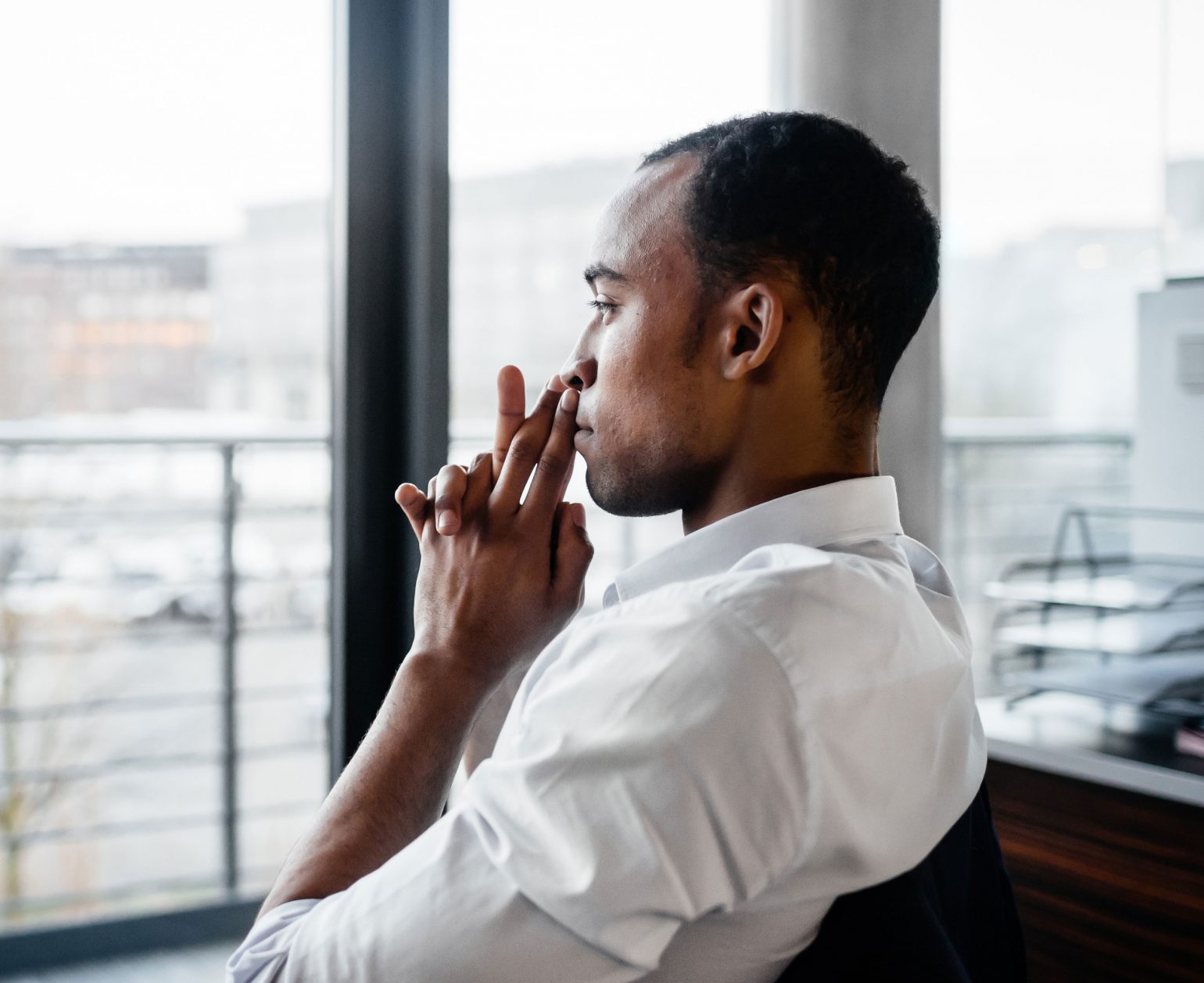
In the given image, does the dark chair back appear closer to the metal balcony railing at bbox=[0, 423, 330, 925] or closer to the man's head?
the man's head

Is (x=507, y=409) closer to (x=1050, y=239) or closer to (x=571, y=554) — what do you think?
(x=571, y=554)

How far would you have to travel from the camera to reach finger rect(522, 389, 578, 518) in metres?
1.12

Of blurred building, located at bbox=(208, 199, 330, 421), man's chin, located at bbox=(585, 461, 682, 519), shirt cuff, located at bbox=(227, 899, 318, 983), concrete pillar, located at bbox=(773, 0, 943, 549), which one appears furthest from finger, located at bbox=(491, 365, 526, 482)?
blurred building, located at bbox=(208, 199, 330, 421)

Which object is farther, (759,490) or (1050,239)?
(1050,239)

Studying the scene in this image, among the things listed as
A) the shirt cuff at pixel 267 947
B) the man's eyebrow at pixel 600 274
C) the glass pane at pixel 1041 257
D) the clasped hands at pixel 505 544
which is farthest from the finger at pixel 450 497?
the glass pane at pixel 1041 257

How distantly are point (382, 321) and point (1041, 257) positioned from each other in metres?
1.19

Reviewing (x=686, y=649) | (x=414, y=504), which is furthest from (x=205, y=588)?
(x=686, y=649)

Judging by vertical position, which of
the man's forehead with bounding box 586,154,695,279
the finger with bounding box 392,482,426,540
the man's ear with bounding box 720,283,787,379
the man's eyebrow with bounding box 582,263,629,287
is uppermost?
the man's forehead with bounding box 586,154,695,279

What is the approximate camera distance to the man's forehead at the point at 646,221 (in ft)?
3.31

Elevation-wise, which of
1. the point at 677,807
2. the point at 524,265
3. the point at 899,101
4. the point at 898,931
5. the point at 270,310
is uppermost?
the point at 899,101

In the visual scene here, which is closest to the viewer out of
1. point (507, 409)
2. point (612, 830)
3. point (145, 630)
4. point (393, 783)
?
point (612, 830)

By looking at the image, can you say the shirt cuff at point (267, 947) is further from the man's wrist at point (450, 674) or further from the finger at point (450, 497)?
the finger at point (450, 497)

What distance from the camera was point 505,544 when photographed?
1096mm

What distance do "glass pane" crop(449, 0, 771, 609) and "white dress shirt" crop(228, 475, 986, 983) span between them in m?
1.50
